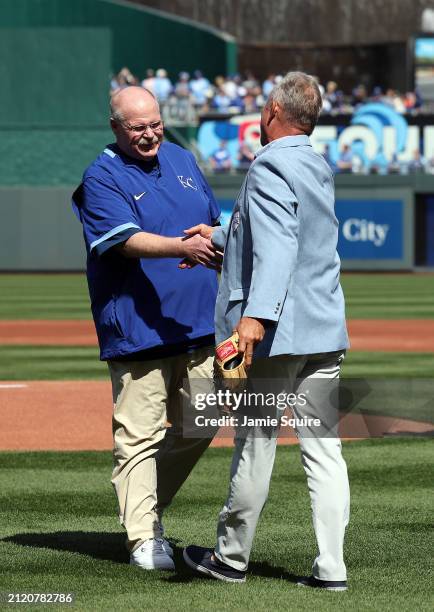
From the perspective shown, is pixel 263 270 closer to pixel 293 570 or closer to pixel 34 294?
pixel 293 570

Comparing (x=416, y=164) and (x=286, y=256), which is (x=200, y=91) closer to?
(x=416, y=164)

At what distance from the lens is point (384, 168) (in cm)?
3422

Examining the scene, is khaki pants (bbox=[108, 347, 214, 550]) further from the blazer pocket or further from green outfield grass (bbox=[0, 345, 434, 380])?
green outfield grass (bbox=[0, 345, 434, 380])

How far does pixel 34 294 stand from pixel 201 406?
20.9 metres

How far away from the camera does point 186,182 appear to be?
5.37 meters

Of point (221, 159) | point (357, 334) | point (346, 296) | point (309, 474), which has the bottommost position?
point (346, 296)

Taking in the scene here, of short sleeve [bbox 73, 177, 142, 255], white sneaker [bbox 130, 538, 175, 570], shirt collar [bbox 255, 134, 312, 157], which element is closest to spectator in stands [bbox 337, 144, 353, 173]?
short sleeve [bbox 73, 177, 142, 255]

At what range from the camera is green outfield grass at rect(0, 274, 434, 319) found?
67.5 ft

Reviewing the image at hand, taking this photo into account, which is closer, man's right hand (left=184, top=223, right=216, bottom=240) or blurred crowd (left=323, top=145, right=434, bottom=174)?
man's right hand (left=184, top=223, right=216, bottom=240)

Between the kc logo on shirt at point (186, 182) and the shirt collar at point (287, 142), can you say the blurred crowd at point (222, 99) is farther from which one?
the shirt collar at point (287, 142)

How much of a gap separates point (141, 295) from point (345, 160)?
98.3ft

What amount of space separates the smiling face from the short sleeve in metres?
0.19

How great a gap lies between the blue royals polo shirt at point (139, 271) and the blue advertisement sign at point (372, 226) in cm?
2801

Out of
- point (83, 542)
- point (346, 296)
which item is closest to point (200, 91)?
point (346, 296)
